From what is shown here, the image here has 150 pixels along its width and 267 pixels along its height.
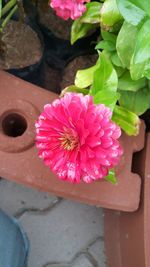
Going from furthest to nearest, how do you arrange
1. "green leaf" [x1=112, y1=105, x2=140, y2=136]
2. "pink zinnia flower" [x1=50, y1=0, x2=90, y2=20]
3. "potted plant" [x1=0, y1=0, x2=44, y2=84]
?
"potted plant" [x1=0, y1=0, x2=44, y2=84]
"green leaf" [x1=112, y1=105, x2=140, y2=136]
"pink zinnia flower" [x1=50, y1=0, x2=90, y2=20]

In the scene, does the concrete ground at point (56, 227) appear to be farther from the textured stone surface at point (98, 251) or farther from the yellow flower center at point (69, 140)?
the yellow flower center at point (69, 140)

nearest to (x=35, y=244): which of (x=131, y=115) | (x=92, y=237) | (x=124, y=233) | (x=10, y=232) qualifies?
(x=92, y=237)

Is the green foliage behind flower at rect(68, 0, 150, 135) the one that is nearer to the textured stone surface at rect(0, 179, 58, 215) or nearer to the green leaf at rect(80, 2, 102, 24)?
the green leaf at rect(80, 2, 102, 24)

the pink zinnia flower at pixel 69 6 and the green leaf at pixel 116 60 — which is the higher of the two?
the pink zinnia flower at pixel 69 6

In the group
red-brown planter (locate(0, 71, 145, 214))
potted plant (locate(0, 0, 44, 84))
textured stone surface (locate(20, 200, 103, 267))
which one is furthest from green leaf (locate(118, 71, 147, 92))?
textured stone surface (locate(20, 200, 103, 267))

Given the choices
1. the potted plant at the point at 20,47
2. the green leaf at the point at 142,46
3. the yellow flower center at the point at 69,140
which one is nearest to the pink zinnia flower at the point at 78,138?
the yellow flower center at the point at 69,140

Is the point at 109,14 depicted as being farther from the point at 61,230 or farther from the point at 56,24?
the point at 61,230
